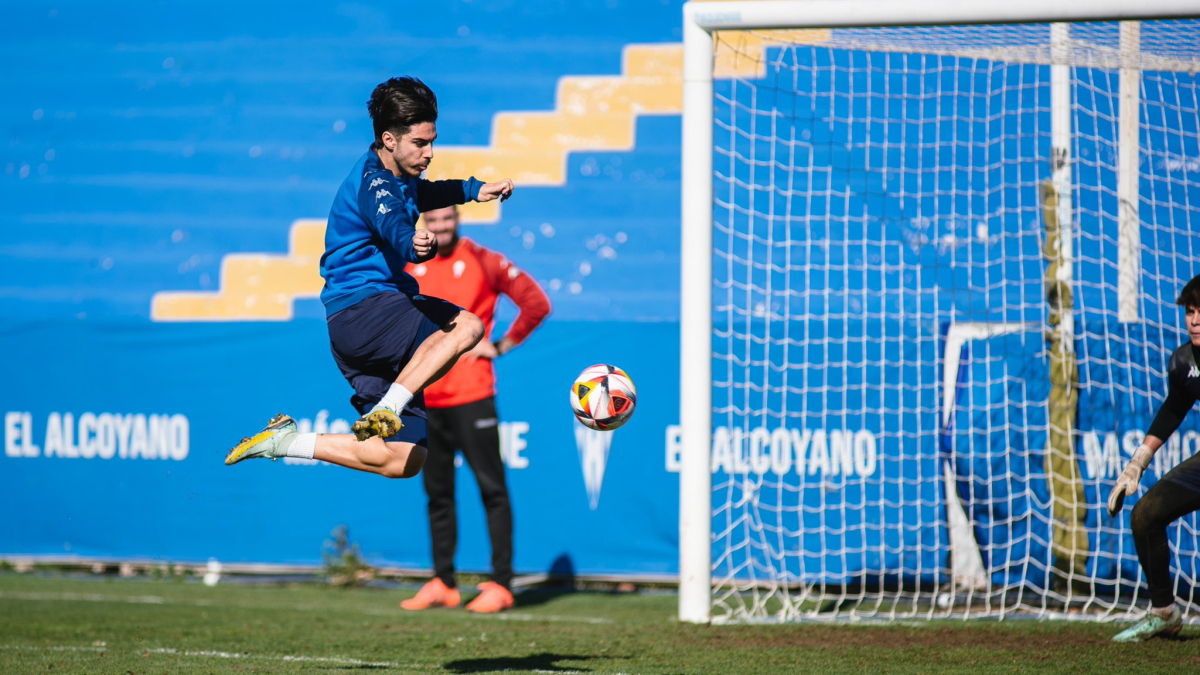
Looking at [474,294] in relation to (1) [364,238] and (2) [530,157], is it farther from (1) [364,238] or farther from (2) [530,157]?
(2) [530,157]

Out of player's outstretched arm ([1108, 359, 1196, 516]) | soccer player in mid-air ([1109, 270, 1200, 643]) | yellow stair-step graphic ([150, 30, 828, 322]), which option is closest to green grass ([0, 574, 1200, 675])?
soccer player in mid-air ([1109, 270, 1200, 643])

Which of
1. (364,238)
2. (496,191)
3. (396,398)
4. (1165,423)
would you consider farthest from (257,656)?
(1165,423)

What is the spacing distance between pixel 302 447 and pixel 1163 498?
13.5 feet

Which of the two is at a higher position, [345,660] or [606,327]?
[606,327]

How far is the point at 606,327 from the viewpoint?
818 centimetres

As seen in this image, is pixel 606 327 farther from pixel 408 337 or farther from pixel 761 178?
pixel 408 337

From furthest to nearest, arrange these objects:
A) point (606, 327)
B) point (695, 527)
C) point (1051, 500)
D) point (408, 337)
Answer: point (606, 327)
point (1051, 500)
point (695, 527)
point (408, 337)

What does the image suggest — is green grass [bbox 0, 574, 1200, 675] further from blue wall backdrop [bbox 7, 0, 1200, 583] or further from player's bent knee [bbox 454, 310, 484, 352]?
player's bent knee [bbox 454, 310, 484, 352]

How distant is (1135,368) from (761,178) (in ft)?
11.0

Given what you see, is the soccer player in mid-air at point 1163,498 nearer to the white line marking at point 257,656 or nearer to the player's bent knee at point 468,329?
the white line marking at point 257,656

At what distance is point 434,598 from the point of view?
7.23 metres

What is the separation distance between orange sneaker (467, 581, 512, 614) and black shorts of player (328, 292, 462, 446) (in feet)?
8.68

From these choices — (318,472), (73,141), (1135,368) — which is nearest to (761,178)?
(1135,368)

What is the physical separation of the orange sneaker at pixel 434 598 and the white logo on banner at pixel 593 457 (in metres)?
1.27
